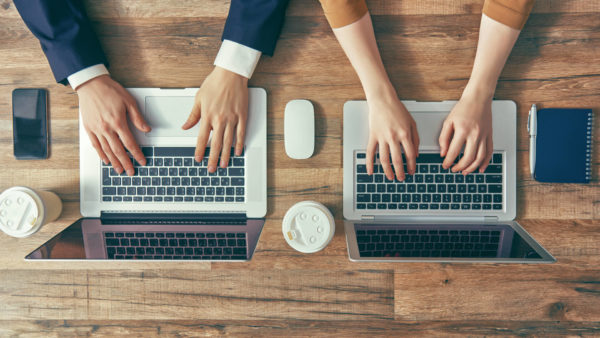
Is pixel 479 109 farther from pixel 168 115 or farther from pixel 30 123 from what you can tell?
pixel 30 123

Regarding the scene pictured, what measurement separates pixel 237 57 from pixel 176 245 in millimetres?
464

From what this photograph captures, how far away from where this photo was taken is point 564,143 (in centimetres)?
87

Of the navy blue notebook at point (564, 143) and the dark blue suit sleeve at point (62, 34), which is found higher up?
the dark blue suit sleeve at point (62, 34)

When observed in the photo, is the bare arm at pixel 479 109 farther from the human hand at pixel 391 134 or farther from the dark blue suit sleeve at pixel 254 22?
the dark blue suit sleeve at pixel 254 22

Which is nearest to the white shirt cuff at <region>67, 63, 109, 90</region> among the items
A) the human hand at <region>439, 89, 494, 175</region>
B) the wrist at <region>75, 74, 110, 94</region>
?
the wrist at <region>75, 74, 110, 94</region>

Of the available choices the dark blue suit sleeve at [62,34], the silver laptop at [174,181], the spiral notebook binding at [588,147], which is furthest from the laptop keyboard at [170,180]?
the spiral notebook binding at [588,147]

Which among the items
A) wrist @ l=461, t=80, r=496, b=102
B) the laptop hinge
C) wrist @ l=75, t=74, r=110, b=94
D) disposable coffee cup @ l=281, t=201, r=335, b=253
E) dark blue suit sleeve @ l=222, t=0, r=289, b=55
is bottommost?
the laptop hinge

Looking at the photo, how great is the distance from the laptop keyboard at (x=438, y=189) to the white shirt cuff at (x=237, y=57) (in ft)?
1.37

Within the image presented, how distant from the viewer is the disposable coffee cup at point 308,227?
2.54ft

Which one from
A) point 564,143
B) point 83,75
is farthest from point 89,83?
point 564,143

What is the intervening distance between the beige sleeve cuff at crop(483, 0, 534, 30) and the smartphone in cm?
112

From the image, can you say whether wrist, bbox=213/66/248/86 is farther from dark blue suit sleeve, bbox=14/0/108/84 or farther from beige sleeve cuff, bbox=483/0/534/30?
beige sleeve cuff, bbox=483/0/534/30

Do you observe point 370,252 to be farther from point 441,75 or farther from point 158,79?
point 158,79

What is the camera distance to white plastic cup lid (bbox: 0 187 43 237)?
80cm
